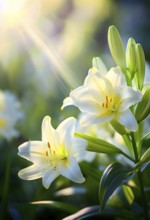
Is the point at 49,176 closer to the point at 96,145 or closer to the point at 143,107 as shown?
the point at 96,145

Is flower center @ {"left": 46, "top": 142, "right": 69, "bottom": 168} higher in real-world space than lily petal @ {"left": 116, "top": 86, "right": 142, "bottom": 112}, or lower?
lower

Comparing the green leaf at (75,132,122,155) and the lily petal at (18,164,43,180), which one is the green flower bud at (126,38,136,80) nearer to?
the green leaf at (75,132,122,155)

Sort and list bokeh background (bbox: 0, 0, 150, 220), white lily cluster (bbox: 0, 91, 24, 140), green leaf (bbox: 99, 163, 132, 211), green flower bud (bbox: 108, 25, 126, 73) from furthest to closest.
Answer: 1. white lily cluster (bbox: 0, 91, 24, 140)
2. bokeh background (bbox: 0, 0, 150, 220)
3. green flower bud (bbox: 108, 25, 126, 73)
4. green leaf (bbox: 99, 163, 132, 211)

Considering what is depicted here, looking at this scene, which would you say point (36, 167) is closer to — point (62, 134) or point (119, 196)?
point (62, 134)

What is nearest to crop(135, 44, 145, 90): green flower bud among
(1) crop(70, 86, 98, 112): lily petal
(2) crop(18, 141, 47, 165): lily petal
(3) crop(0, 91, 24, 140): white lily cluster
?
(1) crop(70, 86, 98, 112): lily petal

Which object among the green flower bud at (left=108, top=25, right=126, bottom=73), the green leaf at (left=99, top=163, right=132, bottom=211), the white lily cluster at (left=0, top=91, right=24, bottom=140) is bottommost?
the green leaf at (left=99, top=163, right=132, bottom=211)

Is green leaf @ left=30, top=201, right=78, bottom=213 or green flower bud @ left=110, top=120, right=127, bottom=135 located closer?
green flower bud @ left=110, top=120, right=127, bottom=135

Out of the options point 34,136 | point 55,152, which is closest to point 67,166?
point 55,152
